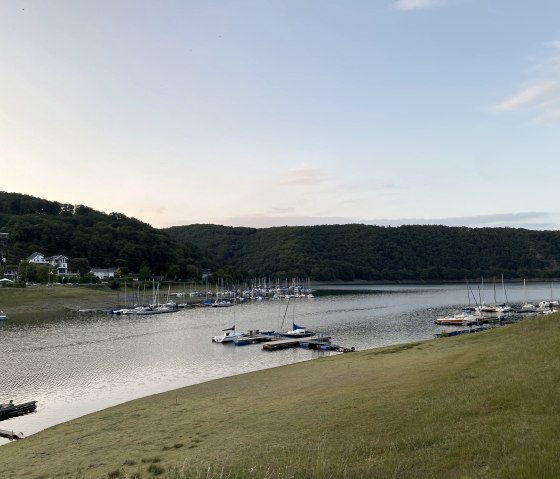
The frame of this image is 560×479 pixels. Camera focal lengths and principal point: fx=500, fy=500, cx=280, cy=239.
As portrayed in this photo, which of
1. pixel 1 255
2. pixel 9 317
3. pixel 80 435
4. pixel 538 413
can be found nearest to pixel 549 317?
pixel 538 413

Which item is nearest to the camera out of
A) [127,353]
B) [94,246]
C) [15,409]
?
[15,409]

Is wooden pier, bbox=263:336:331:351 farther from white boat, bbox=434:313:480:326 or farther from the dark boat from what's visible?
the dark boat

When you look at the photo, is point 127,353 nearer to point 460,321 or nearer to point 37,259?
point 460,321

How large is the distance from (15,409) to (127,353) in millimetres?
24440

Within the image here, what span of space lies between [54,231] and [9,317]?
324 ft

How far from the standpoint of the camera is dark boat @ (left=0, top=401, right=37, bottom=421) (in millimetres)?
29328

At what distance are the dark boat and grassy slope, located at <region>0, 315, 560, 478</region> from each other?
628cm

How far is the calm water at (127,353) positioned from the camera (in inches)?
1384

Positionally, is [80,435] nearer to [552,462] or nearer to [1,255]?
[552,462]

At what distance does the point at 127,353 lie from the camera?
54094 millimetres

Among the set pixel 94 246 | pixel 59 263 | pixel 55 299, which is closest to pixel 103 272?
pixel 59 263

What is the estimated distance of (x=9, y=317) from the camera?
89375 millimetres

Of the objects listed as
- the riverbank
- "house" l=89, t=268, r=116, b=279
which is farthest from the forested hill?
the riverbank

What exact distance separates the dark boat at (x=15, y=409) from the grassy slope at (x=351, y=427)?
628cm
